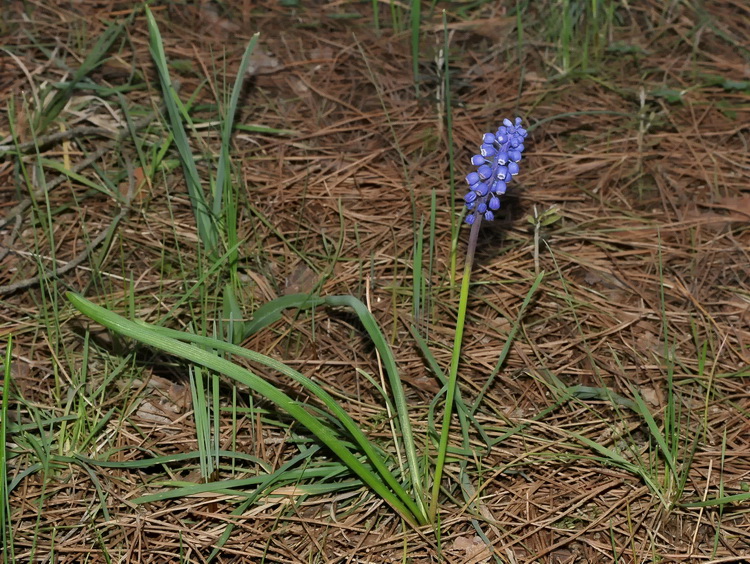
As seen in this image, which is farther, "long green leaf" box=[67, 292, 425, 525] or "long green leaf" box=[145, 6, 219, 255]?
"long green leaf" box=[145, 6, 219, 255]

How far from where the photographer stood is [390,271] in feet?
8.16

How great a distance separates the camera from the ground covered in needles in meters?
1.89

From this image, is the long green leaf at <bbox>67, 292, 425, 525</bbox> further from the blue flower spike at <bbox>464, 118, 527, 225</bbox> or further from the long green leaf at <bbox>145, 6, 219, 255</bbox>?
the long green leaf at <bbox>145, 6, 219, 255</bbox>

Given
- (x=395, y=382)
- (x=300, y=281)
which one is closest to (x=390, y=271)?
(x=300, y=281)

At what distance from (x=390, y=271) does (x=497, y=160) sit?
0.92 metres

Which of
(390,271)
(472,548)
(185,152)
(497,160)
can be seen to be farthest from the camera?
(390,271)

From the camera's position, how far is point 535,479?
1.96m

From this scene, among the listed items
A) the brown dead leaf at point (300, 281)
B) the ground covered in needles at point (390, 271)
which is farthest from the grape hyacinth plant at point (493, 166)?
the brown dead leaf at point (300, 281)

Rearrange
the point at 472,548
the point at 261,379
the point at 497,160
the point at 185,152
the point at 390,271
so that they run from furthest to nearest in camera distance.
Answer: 1. the point at 390,271
2. the point at 185,152
3. the point at 472,548
4. the point at 261,379
5. the point at 497,160

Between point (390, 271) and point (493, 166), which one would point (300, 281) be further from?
point (493, 166)

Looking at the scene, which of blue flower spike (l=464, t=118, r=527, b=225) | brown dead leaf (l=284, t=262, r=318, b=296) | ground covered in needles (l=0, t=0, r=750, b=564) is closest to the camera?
blue flower spike (l=464, t=118, r=527, b=225)

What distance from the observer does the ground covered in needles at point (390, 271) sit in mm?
1887

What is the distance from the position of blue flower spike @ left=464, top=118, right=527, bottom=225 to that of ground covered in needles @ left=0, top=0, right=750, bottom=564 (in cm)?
56

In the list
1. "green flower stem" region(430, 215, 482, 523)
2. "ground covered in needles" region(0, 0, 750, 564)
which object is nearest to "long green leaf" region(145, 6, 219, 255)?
"ground covered in needles" region(0, 0, 750, 564)
